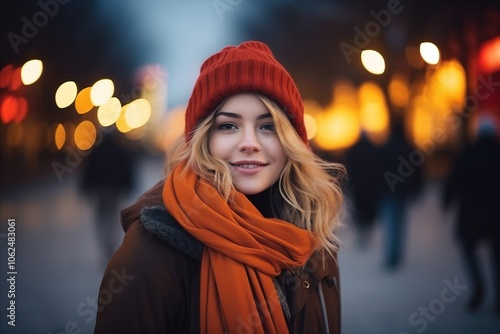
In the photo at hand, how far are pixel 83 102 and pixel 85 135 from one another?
436mm

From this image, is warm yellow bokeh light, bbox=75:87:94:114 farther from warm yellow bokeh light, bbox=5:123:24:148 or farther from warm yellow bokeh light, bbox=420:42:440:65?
warm yellow bokeh light, bbox=420:42:440:65

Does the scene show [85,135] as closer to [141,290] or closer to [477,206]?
[477,206]

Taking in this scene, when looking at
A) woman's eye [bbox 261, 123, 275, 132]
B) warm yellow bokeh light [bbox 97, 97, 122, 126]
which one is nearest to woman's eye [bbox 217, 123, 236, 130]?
woman's eye [bbox 261, 123, 275, 132]

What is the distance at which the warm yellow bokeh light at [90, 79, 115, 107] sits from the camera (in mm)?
6810

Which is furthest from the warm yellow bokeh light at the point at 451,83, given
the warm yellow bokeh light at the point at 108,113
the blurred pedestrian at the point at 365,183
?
the warm yellow bokeh light at the point at 108,113

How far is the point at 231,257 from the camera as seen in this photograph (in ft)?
6.27

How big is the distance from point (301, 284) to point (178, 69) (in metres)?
5.28

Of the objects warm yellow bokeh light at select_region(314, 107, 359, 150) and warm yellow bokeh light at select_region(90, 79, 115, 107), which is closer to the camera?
warm yellow bokeh light at select_region(90, 79, 115, 107)

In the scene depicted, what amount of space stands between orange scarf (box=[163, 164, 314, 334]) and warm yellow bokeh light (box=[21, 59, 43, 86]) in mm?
4483

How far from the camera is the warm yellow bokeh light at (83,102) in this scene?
22.1ft

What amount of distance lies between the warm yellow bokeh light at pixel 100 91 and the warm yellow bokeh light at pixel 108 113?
0.26ft

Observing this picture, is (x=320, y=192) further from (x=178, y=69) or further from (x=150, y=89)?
(x=150, y=89)

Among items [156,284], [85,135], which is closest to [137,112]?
[85,135]

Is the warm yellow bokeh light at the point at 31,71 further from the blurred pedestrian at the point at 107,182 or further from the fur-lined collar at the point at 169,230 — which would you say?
the fur-lined collar at the point at 169,230
